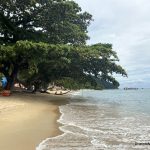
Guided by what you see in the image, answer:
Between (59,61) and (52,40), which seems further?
(52,40)

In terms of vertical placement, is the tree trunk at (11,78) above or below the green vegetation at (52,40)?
below

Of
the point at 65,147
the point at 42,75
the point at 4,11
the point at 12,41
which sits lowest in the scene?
the point at 65,147

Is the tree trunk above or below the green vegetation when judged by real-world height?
below

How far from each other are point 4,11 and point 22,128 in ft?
78.8

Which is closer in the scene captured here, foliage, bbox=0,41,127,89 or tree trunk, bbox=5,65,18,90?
foliage, bbox=0,41,127,89

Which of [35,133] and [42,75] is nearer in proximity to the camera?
[35,133]

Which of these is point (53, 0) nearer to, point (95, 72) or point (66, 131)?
point (95, 72)

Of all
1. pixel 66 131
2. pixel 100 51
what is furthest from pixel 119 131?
pixel 100 51

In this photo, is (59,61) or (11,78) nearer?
(59,61)

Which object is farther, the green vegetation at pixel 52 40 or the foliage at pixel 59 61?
the green vegetation at pixel 52 40

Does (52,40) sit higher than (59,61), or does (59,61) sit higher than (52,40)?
(52,40)

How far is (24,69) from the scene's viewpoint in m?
34.5

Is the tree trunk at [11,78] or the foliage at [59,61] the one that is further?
the tree trunk at [11,78]

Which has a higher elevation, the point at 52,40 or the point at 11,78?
the point at 52,40
